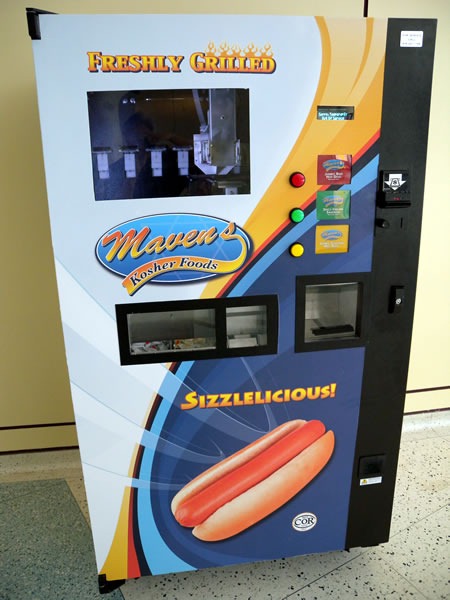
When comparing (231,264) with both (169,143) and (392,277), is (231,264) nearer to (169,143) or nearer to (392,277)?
(169,143)

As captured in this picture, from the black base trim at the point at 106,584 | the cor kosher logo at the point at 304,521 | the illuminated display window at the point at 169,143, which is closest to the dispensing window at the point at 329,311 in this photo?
the illuminated display window at the point at 169,143

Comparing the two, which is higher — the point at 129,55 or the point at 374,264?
the point at 129,55

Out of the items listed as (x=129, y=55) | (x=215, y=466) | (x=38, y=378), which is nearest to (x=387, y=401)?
(x=215, y=466)

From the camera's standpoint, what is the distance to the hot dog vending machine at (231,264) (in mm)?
1308

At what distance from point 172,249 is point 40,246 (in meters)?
1.12

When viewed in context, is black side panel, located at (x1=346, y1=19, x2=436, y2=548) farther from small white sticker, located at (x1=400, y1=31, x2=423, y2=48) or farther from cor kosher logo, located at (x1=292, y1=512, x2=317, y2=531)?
cor kosher logo, located at (x1=292, y1=512, x2=317, y2=531)

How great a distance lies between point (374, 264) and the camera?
4.96 ft

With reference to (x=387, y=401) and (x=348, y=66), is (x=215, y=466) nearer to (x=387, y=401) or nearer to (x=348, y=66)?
(x=387, y=401)

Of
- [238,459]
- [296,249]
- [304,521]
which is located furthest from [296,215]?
[304,521]

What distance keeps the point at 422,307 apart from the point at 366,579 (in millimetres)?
1459

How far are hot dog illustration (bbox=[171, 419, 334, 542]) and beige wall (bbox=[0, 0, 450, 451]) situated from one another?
110 centimetres

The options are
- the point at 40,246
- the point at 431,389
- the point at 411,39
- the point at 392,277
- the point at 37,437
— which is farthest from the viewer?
the point at 431,389

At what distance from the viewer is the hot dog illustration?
161cm

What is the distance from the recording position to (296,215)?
1.41 metres
